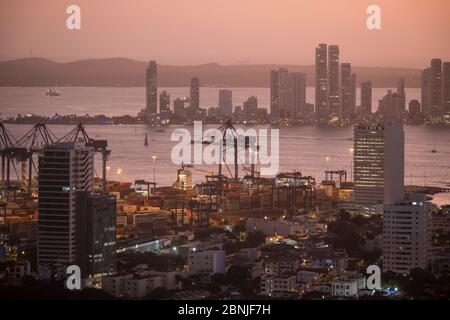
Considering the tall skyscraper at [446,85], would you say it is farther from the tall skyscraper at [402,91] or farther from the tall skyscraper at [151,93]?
the tall skyscraper at [151,93]

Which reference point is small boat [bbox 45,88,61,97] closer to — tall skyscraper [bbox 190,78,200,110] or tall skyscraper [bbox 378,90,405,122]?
tall skyscraper [bbox 190,78,200,110]

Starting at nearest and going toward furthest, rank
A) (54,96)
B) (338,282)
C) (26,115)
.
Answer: (338,282), (54,96), (26,115)

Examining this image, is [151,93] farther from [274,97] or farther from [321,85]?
[321,85]

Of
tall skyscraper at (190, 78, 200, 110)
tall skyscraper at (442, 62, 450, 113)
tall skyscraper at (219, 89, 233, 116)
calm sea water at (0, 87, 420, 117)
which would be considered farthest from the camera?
tall skyscraper at (219, 89, 233, 116)

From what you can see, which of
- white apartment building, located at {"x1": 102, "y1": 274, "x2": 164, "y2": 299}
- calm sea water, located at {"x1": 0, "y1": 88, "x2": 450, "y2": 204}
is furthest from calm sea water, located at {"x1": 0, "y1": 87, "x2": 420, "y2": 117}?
white apartment building, located at {"x1": 102, "y1": 274, "x2": 164, "y2": 299}
